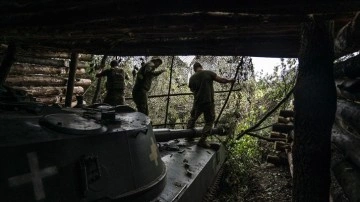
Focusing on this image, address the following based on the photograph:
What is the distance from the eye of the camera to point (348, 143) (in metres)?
4.75

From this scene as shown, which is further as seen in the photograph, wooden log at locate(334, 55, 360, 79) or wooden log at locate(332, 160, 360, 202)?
wooden log at locate(334, 55, 360, 79)

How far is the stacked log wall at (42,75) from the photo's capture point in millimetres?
10273

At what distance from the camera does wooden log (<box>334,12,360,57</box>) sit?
11.6 feet

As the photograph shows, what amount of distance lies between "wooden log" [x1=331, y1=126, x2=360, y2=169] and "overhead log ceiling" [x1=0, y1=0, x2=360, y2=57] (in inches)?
54.5

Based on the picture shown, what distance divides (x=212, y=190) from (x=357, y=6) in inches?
210

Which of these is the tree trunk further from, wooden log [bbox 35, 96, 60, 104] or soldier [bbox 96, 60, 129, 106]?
wooden log [bbox 35, 96, 60, 104]

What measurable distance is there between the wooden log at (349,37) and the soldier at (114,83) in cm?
658

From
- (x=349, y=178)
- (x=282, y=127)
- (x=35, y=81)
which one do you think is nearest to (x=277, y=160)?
(x=282, y=127)

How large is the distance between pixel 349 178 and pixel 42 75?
963 centimetres

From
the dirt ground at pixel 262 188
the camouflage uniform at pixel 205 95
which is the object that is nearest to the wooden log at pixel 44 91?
the camouflage uniform at pixel 205 95

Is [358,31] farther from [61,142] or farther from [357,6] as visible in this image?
[61,142]

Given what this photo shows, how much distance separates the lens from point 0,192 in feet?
8.61

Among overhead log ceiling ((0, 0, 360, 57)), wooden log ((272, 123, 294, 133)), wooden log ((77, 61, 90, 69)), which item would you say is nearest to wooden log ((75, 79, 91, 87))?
wooden log ((77, 61, 90, 69))

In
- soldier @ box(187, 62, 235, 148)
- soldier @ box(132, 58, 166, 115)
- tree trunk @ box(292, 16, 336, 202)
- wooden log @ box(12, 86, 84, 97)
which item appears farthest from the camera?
wooden log @ box(12, 86, 84, 97)
